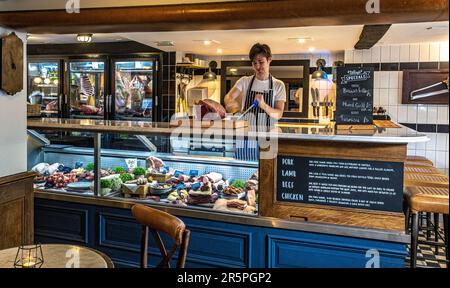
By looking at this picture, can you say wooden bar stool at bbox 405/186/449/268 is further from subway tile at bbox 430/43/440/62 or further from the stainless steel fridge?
the stainless steel fridge

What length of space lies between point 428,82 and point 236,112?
3.80 meters

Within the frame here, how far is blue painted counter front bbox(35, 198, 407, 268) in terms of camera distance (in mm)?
2727

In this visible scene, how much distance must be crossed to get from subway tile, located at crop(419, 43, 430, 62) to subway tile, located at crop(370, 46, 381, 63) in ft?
1.88

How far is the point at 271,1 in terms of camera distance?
101 inches

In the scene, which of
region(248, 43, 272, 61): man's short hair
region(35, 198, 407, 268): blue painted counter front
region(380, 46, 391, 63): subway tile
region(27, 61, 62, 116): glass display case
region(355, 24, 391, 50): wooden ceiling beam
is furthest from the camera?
region(27, 61, 62, 116): glass display case

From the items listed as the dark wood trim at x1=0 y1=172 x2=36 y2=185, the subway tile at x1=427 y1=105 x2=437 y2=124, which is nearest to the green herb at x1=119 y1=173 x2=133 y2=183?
the dark wood trim at x1=0 y1=172 x2=36 y2=185


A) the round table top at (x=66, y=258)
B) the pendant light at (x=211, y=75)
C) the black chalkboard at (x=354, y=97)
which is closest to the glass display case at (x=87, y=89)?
the pendant light at (x=211, y=75)

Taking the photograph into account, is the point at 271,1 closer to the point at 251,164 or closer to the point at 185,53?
the point at 251,164

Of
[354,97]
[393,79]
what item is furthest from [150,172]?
[393,79]

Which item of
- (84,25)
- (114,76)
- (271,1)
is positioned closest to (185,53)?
(114,76)

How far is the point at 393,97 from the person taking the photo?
646 cm

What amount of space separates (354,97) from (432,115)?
4121mm

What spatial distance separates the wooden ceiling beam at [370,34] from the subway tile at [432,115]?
1.35 m

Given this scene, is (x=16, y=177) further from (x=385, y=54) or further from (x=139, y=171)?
(x=385, y=54)
